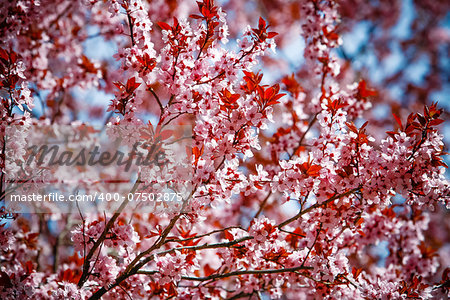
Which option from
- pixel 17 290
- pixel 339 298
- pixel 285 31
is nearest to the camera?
pixel 339 298

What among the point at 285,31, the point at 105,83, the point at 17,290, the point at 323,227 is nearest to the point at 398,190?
the point at 323,227

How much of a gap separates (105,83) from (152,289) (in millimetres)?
3280

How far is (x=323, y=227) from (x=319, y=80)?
205cm

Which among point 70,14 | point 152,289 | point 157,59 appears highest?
point 70,14

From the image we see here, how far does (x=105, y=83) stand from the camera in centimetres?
486

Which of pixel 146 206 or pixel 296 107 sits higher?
pixel 296 107

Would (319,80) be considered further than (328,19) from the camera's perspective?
Yes

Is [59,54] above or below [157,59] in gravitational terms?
above

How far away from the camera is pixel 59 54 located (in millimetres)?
4750

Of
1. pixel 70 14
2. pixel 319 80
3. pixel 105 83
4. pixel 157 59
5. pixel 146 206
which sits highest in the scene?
pixel 70 14

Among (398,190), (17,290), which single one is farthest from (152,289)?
(398,190)

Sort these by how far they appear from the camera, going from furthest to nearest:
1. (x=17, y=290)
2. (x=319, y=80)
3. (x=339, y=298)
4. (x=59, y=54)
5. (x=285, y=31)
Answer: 1. (x=285, y=31)
2. (x=59, y=54)
3. (x=319, y=80)
4. (x=17, y=290)
5. (x=339, y=298)

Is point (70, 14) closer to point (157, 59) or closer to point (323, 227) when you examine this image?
point (157, 59)

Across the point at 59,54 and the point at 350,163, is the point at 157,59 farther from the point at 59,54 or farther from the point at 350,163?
the point at 59,54
